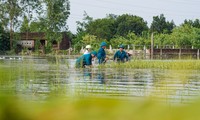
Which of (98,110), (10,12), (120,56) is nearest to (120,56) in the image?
(120,56)

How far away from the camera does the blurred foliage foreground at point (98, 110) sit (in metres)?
0.36

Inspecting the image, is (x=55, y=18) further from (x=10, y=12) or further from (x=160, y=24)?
(x=160, y=24)

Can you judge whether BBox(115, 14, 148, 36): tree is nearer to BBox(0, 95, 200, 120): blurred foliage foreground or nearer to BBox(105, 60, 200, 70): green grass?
BBox(105, 60, 200, 70): green grass

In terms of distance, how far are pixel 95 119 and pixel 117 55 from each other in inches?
645

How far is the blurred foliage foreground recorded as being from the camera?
36 cm

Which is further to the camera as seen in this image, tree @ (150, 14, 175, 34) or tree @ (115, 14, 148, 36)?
tree @ (150, 14, 175, 34)

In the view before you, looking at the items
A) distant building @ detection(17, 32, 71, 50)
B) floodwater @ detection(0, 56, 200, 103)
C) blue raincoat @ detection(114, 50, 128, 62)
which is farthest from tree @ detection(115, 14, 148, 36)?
floodwater @ detection(0, 56, 200, 103)

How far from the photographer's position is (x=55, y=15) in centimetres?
6150

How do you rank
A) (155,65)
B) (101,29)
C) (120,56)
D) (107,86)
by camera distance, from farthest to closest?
(101,29) → (120,56) → (155,65) → (107,86)

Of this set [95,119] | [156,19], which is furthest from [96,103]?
[156,19]

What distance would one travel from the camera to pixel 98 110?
1.21 ft

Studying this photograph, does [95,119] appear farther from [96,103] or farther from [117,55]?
[117,55]

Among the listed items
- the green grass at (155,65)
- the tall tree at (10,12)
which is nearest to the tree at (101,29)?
the tall tree at (10,12)

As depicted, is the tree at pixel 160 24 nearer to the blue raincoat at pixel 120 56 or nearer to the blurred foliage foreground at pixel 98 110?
the blue raincoat at pixel 120 56
